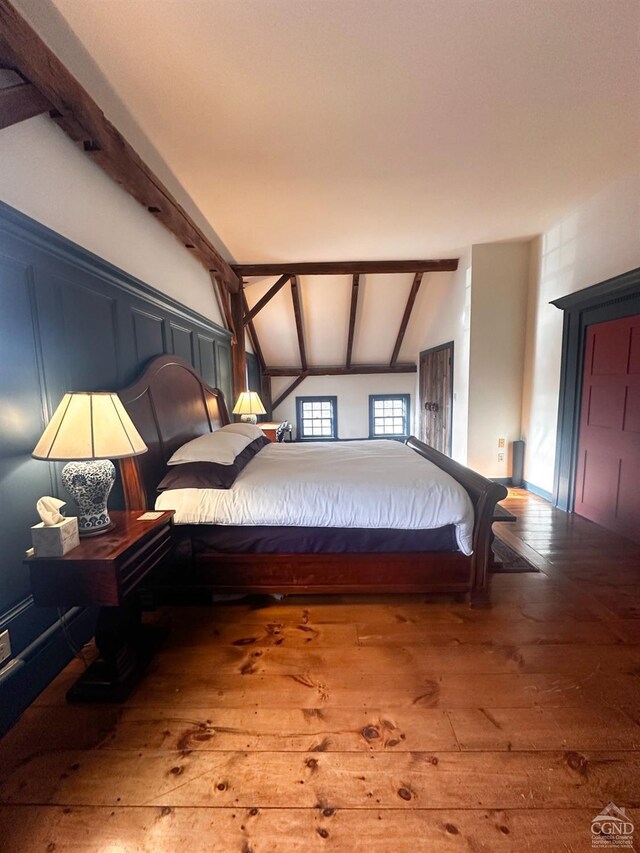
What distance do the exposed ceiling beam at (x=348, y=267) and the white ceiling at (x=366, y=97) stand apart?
1.35 metres

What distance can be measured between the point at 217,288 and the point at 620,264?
402 centimetres

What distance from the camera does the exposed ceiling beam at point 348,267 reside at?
4668mm

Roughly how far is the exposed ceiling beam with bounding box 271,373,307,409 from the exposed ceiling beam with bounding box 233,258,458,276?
2.92 metres

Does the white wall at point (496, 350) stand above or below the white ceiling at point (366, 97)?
below

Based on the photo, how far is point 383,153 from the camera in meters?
2.39

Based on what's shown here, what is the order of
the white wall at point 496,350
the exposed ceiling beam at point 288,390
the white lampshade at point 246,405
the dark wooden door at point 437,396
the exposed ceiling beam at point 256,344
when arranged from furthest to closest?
the exposed ceiling beam at point 288,390 < the exposed ceiling beam at point 256,344 < the dark wooden door at point 437,396 < the white lampshade at point 246,405 < the white wall at point 496,350

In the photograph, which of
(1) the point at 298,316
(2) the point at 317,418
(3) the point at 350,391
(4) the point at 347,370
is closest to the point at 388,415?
(3) the point at 350,391

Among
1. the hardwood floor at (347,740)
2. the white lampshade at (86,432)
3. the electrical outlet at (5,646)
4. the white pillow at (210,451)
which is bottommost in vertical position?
the hardwood floor at (347,740)

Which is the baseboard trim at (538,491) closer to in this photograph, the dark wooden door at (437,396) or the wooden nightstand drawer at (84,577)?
the dark wooden door at (437,396)

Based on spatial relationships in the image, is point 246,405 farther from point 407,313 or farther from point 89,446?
point 407,313

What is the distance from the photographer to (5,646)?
4.34ft

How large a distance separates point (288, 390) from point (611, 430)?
18.8 feet

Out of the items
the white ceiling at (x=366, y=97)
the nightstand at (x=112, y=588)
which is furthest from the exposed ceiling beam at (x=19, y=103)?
the nightstand at (x=112, y=588)

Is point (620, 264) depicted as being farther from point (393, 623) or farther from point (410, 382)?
point (410, 382)
